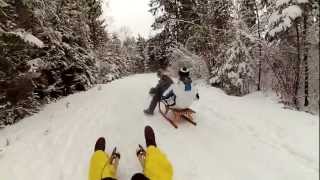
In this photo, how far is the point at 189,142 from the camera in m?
6.73

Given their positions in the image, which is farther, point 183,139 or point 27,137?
point 27,137

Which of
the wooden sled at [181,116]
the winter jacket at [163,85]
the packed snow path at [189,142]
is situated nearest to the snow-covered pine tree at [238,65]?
the packed snow path at [189,142]

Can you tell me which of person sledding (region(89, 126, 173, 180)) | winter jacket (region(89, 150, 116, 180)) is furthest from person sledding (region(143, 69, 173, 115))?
winter jacket (region(89, 150, 116, 180))

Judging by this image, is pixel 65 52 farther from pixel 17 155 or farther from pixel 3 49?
pixel 17 155

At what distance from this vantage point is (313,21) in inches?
187

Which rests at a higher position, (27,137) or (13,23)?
(13,23)

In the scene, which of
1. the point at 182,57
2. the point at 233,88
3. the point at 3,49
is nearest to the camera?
the point at 3,49

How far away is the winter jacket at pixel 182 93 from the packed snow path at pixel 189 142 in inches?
20.4

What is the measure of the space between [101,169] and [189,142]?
7.42 feet

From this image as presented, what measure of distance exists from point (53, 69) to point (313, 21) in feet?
34.8

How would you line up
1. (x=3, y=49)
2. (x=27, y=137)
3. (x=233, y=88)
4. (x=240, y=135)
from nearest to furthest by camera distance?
1. (x=240, y=135)
2. (x=27, y=137)
3. (x=3, y=49)
4. (x=233, y=88)

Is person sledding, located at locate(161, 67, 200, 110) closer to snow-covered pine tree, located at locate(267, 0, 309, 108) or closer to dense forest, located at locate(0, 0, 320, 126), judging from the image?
dense forest, located at locate(0, 0, 320, 126)

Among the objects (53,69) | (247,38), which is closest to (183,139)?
(247,38)

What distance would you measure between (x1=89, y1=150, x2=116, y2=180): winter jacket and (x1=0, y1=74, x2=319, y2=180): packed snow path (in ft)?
1.69
